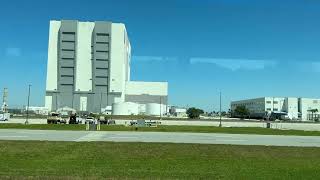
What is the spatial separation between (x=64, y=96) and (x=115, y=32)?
3328 centimetres

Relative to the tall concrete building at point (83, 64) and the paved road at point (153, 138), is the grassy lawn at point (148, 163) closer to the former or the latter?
Result: the paved road at point (153, 138)

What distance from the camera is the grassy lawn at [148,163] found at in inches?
587

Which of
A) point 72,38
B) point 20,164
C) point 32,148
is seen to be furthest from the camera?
point 72,38

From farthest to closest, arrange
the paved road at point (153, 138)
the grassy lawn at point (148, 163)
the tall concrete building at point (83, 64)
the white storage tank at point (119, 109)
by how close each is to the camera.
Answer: the tall concrete building at point (83, 64) → the white storage tank at point (119, 109) → the paved road at point (153, 138) → the grassy lawn at point (148, 163)

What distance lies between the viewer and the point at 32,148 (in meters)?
23.8

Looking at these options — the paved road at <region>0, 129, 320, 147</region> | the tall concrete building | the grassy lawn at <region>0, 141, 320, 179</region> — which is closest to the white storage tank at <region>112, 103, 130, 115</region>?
the tall concrete building

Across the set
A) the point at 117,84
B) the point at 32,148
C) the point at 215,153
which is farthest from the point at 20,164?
the point at 117,84

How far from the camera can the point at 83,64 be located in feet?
601

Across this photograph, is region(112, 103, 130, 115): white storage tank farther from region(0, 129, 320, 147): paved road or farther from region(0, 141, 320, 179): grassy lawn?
region(0, 141, 320, 179): grassy lawn

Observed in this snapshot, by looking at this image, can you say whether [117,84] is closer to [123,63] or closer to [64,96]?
[123,63]

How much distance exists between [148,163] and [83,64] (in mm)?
168115

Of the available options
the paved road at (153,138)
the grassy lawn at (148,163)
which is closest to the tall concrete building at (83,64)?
the paved road at (153,138)

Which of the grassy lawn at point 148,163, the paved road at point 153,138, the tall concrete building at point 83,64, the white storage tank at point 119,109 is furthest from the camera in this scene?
the tall concrete building at point 83,64

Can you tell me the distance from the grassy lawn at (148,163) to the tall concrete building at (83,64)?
159 metres
